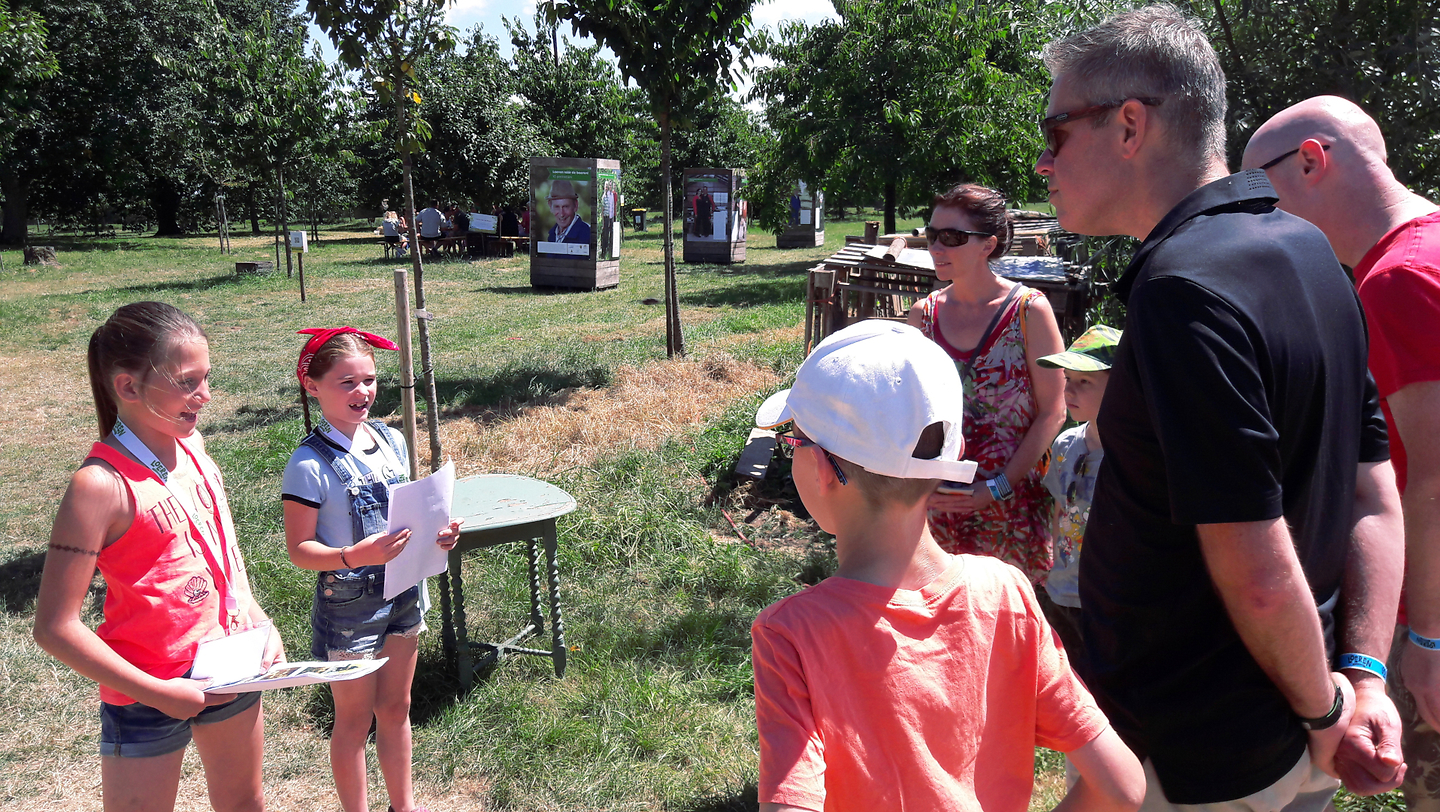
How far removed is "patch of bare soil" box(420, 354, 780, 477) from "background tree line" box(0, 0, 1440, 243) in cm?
244

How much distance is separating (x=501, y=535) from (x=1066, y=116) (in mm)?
2926

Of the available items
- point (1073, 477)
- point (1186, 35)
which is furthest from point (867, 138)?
point (1186, 35)

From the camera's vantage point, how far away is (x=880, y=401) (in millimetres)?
1271

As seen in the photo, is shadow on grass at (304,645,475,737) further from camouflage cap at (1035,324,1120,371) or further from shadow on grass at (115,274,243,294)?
shadow on grass at (115,274,243,294)

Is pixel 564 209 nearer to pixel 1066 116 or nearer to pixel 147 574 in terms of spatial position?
pixel 147 574

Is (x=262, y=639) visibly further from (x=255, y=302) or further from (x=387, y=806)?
(x=255, y=302)

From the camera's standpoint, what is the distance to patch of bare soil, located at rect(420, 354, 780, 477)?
681 centimetres

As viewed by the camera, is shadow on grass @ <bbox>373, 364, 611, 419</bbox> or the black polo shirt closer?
the black polo shirt

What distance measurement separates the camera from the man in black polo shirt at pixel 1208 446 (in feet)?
4.19

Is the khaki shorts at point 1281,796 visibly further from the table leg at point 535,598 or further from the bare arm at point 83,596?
the table leg at point 535,598

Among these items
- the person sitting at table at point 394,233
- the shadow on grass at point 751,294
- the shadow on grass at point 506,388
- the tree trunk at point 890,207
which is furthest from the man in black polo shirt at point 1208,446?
the person sitting at table at point 394,233

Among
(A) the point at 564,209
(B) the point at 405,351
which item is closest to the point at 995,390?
(B) the point at 405,351

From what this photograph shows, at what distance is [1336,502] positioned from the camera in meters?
1.51

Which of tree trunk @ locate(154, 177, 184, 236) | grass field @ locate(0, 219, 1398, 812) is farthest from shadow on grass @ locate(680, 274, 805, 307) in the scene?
tree trunk @ locate(154, 177, 184, 236)
